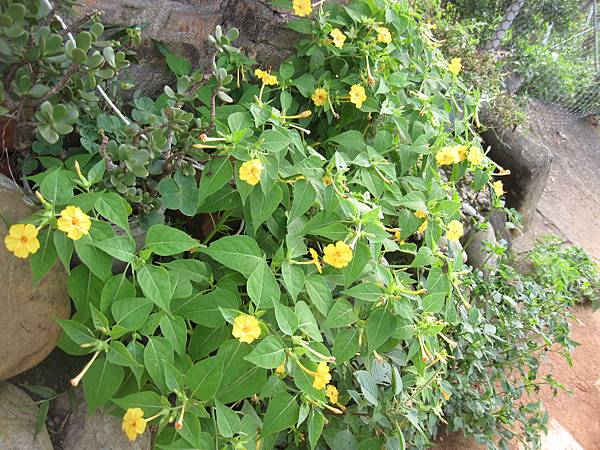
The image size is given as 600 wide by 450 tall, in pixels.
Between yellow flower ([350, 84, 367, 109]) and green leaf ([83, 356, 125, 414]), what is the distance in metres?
1.29

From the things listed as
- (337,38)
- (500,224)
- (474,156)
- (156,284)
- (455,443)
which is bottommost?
(455,443)

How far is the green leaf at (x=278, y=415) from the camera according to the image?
1542 mm

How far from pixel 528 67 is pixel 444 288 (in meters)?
4.56

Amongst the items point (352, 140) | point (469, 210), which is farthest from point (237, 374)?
point (469, 210)

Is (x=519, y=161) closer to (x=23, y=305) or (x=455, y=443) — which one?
(x=455, y=443)

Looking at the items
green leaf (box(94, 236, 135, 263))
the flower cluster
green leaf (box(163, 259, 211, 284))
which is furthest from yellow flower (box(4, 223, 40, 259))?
green leaf (box(163, 259, 211, 284))

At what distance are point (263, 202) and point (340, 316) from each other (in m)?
0.40

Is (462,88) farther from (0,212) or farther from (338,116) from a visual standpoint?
(0,212)

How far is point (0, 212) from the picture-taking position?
4.76 feet

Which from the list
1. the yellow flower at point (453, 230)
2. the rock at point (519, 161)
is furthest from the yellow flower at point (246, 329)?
the rock at point (519, 161)

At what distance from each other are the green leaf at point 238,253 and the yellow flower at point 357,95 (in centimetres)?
85

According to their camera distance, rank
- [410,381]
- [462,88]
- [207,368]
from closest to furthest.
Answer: [207,368]
[410,381]
[462,88]

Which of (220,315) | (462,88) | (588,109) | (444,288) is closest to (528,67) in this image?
(588,109)

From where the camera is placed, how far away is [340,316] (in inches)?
65.7
